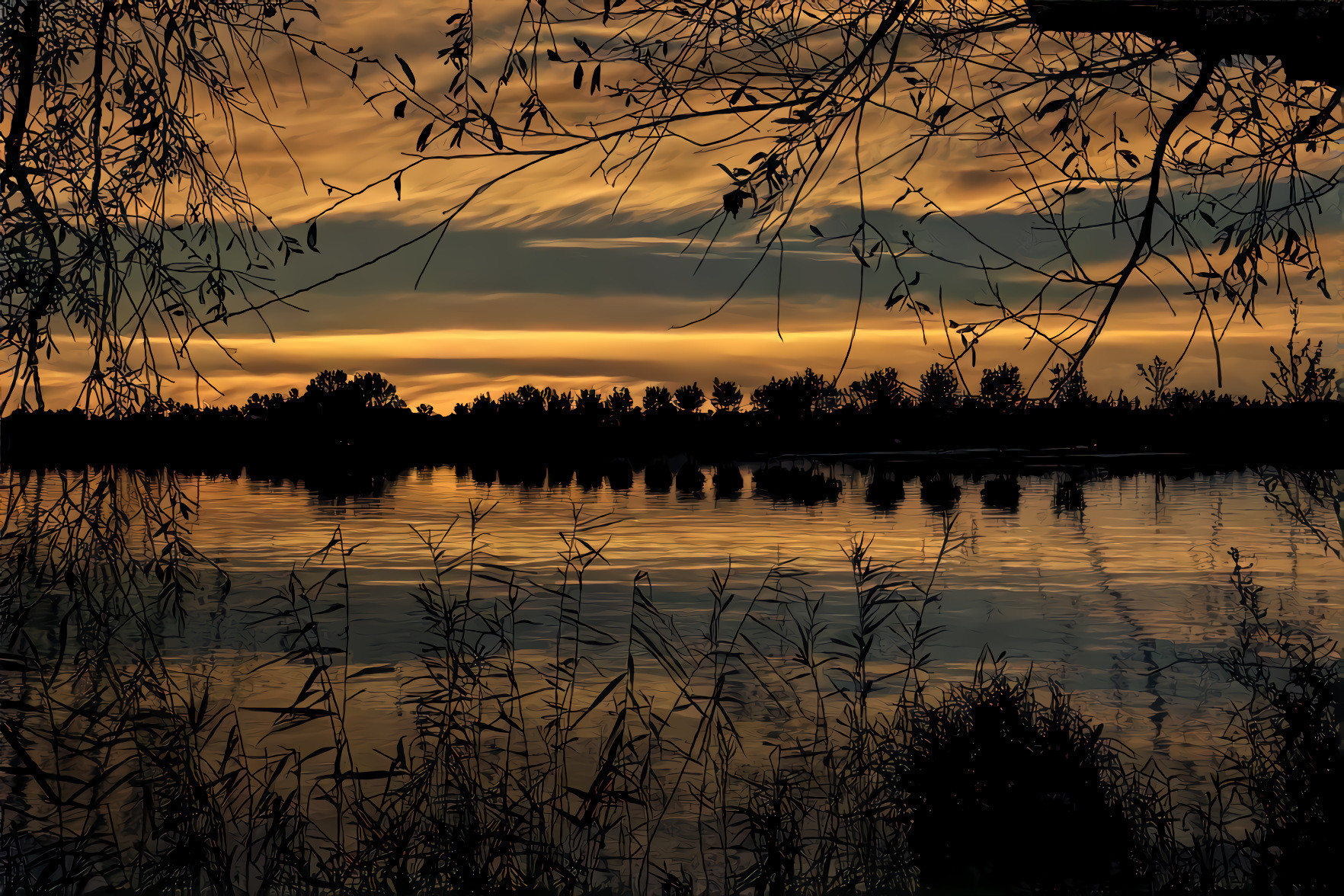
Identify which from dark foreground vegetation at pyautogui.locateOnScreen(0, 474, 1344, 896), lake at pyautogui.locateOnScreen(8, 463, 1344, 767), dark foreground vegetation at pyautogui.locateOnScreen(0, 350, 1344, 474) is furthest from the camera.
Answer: dark foreground vegetation at pyautogui.locateOnScreen(0, 350, 1344, 474)

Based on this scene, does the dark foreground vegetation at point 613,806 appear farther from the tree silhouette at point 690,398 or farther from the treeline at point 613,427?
the tree silhouette at point 690,398

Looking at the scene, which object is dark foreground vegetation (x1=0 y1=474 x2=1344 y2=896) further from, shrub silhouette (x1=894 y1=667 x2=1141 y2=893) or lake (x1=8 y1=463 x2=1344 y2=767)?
lake (x1=8 y1=463 x2=1344 y2=767)

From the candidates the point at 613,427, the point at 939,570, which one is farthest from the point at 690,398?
the point at 939,570

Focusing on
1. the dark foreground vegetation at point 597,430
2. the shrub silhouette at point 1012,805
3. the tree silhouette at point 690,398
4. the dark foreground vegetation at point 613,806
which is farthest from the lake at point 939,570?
the tree silhouette at point 690,398

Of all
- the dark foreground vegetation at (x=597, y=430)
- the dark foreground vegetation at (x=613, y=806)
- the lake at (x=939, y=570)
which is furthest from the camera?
the dark foreground vegetation at (x=597, y=430)

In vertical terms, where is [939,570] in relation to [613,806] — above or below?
below

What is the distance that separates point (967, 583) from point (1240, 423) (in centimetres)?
1560

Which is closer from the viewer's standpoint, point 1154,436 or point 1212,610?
point 1212,610

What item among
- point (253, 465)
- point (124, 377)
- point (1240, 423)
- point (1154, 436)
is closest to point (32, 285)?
point (124, 377)

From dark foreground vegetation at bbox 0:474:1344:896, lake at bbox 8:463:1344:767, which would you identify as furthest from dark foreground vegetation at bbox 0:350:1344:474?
dark foreground vegetation at bbox 0:474:1344:896

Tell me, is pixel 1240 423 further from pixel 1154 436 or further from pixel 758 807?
pixel 1154 436

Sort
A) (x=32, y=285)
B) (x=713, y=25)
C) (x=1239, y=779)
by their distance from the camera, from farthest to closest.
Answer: (x=1239, y=779), (x=32, y=285), (x=713, y=25)

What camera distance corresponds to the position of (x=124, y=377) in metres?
6.59

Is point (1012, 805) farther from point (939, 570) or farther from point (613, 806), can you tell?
point (939, 570)
